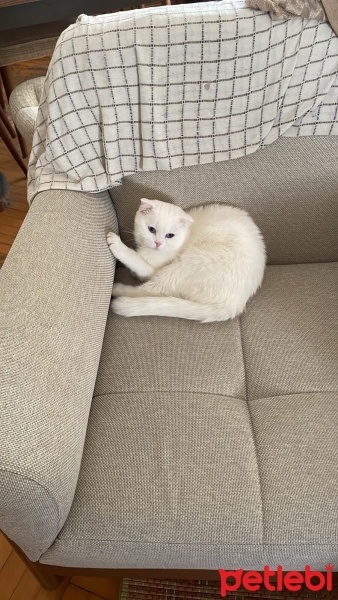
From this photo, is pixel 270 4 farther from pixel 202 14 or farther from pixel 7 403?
pixel 7 403

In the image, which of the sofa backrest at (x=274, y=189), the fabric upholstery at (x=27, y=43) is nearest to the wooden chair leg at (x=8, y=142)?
the fabric upholstery at (x=27, y=43)

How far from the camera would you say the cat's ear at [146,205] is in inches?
43.1

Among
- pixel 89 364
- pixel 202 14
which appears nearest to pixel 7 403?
pixel 89 364

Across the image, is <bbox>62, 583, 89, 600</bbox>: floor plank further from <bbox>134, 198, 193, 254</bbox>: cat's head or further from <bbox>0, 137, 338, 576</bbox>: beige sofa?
<bbox>134, 198, 193, 254</bbox>: cat's head

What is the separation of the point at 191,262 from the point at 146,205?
186 millimetres

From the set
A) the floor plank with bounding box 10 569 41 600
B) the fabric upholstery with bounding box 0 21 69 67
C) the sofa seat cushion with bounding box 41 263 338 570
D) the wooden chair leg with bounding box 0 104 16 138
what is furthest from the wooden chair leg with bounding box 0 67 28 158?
the floor plank with bounding box 10 569 41 600

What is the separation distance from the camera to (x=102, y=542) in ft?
2.55

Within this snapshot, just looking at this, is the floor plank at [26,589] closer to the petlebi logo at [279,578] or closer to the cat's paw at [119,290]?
the petlebi logo at [279,578]

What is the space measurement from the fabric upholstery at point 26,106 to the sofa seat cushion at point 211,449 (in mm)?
1120

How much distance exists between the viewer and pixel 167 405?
922 millimetres

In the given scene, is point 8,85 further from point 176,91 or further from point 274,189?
point 274,189

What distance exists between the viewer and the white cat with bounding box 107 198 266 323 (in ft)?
3.54

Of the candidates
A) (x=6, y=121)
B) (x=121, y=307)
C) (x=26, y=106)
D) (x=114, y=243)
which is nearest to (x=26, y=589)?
(x=121, y=307)

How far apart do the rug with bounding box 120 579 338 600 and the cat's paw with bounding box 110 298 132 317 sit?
687 mm
